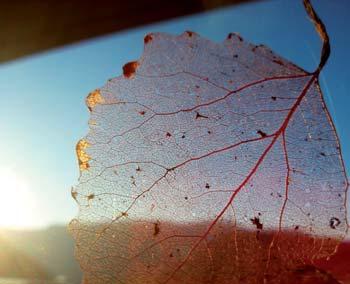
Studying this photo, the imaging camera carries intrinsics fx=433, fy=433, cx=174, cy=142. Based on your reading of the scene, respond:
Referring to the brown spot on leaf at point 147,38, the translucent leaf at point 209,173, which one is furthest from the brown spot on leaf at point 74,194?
the brown spot on leaf at point 147,38

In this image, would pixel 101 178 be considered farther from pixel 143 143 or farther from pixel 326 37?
pixel 326 37

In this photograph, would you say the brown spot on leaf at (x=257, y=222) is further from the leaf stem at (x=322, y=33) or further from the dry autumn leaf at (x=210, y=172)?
the leaf stem at (x=322, y=33)

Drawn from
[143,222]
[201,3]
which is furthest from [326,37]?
[201,3]

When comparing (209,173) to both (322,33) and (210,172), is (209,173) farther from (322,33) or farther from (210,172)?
(322,33)

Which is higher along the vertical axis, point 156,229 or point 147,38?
point 147,38

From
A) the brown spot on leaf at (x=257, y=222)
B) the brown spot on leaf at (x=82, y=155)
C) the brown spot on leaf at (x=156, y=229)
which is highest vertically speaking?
the brown spot on leaf at (x=82, y=155)

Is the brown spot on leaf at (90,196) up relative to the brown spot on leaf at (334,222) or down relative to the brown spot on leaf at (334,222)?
up

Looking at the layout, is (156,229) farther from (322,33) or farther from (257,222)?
(322,33)

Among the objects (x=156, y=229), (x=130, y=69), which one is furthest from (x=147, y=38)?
(x=156, y=229)

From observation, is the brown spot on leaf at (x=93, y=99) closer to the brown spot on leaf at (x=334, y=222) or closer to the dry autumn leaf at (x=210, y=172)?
the dry autumn leaf at (x=210, y=172)
